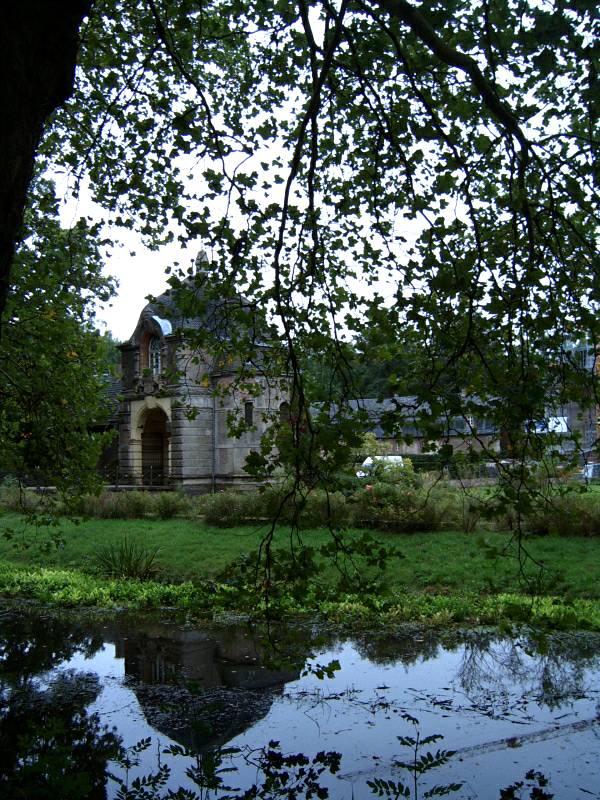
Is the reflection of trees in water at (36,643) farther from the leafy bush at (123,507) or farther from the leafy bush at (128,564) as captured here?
the leafy bush at (123,507)

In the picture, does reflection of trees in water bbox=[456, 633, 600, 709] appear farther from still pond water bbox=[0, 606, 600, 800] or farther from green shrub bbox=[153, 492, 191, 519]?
green shrub bbox=[153, 492, 191, 519]

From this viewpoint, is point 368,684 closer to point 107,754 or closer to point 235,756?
point 235,756

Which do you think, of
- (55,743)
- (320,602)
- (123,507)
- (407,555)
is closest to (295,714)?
(55,743)

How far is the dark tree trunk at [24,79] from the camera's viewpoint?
135 inches

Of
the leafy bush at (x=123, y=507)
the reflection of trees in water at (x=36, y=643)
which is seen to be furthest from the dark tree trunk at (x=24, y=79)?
the leafy bush at (x=123, y=507)

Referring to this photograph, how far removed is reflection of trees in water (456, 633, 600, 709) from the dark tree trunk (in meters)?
5.14

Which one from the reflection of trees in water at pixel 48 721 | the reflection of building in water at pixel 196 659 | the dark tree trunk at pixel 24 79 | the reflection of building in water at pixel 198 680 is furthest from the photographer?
the reflection of building in water at pixel 196 659

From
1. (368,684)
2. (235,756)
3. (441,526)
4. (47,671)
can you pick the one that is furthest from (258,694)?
(441,526)

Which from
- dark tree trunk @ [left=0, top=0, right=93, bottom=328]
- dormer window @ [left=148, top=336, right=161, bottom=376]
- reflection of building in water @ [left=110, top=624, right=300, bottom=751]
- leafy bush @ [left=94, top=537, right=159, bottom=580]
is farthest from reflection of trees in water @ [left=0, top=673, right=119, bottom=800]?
dormer window @ [left=148, top=336, right=161, bottom=376]

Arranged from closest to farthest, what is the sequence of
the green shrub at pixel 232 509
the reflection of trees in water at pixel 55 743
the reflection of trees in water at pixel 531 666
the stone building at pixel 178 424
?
the reflection of trees in water at pixel 55 743 < the reflection of trees in water at pixel 531 666 < the green shrub at pixel 232 509 < the stone building at pixel 178 424

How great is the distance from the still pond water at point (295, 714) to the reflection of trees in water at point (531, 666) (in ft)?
0.07

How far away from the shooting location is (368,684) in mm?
7277

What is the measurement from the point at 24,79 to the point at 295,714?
5185 millimetres

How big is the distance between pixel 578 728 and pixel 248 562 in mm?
3122
